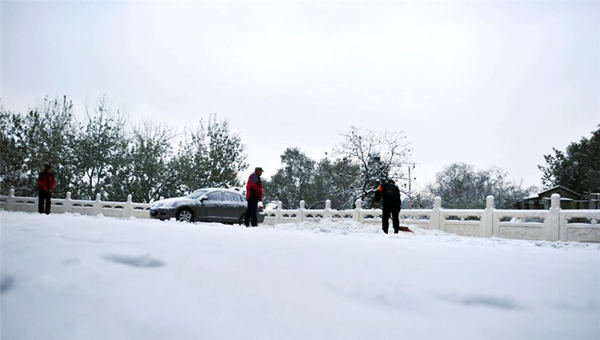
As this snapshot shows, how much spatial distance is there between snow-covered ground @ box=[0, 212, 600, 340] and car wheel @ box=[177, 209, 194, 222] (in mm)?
10985

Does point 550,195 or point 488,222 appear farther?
point 550,195

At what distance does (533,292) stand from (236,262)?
1.09 metres

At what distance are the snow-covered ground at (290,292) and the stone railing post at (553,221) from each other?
32.1 ft

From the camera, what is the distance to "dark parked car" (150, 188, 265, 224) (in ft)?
41.5

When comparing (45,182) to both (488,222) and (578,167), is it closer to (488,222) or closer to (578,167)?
(488,222)

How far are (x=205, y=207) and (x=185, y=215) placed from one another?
0.65 m

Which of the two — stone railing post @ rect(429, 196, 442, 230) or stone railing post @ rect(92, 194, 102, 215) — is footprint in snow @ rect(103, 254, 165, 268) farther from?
stone railing post @ rect(92, 194, 102, 215)

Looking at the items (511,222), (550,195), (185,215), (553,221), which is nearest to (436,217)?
(511,222)

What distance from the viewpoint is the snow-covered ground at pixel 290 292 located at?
1.25 metres

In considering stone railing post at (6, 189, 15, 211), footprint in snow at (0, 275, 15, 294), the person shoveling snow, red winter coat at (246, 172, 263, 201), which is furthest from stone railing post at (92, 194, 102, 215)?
footprint in snow at (0, 275, 15, 294)

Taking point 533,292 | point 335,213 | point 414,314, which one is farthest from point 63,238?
point 335,213

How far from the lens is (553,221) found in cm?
1019

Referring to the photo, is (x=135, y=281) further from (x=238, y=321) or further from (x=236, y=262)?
(x=238, y=321)

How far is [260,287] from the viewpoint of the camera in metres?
1.49
